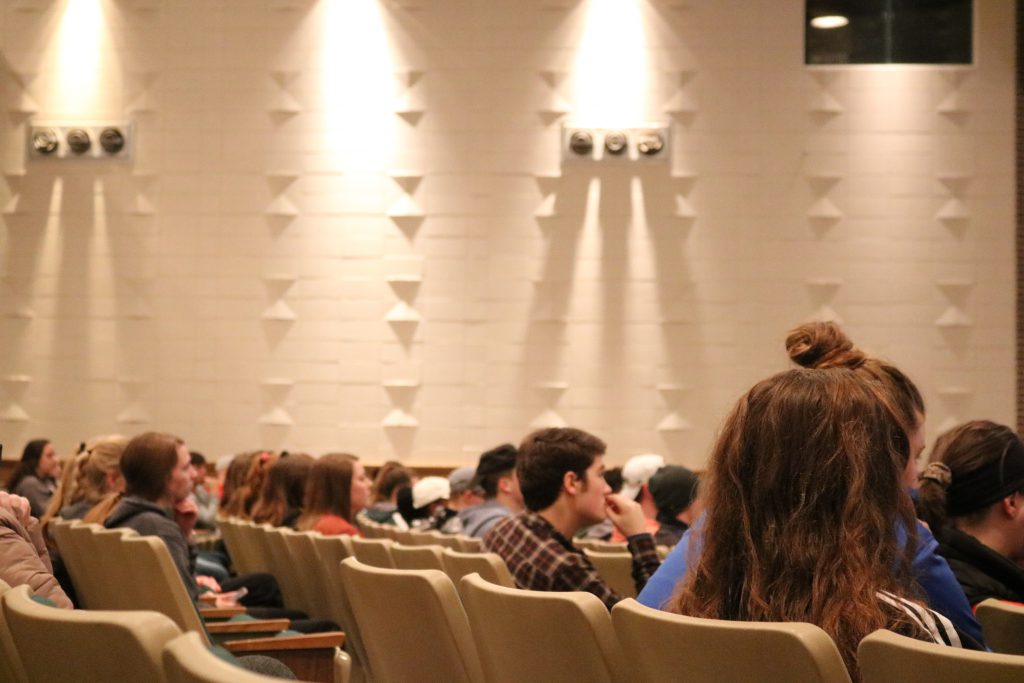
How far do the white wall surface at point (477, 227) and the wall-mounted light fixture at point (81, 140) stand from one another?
143 mm

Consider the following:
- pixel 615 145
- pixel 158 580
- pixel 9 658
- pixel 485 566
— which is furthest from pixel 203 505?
pixel 9 658

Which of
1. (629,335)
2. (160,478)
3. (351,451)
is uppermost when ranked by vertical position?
(160,478)

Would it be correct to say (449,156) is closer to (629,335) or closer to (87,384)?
(629,335)

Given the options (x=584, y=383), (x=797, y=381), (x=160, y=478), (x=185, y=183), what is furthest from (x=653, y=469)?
(x=185, y=183)

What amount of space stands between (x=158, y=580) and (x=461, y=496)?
3773mm

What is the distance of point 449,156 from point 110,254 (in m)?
3.58

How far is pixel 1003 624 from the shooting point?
2219 millimetres

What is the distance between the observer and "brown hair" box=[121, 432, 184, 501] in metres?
4.76

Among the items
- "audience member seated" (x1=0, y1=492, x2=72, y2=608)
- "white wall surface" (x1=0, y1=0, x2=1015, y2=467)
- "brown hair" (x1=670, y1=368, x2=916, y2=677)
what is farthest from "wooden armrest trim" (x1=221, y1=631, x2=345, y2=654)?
"white wall surface" (x1=0, y1=0, x2=1015, y2=467)

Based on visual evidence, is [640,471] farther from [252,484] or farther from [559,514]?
[559,514]

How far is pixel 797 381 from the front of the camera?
6.41ft

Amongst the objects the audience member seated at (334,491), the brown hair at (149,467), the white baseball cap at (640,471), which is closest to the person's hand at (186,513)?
the brown hair at (149,467)

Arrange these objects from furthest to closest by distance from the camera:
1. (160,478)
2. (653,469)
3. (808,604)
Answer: (653,469) → (160,478) → (808,604)

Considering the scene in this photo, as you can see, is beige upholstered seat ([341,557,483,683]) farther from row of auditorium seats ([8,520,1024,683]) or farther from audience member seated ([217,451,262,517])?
audience member seated ([217,451,262,517])
